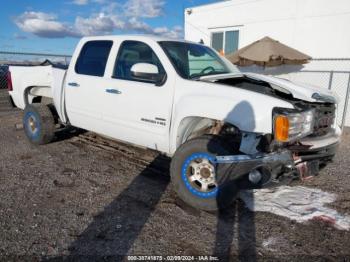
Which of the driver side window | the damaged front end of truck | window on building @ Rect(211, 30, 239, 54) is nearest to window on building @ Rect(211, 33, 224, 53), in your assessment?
window on building @ Rect(211, 30, 239, 54)

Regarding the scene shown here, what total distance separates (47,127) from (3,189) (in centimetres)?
202

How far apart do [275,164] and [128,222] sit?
64.8 inches

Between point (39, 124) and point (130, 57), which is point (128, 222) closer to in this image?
point (130, 57)

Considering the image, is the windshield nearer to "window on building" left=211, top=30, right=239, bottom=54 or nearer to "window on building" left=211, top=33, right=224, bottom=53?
"window on building" left=211, top=30, right=239, bottom=54

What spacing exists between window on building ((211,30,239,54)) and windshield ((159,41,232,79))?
24.9 feet

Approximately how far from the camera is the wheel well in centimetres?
395

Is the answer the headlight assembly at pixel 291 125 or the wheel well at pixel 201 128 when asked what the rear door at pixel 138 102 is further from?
the headlight assembly at pixel 291 125

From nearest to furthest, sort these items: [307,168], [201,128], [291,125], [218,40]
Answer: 1. [291,125]
2. [307,168]
3. [201,128]
4. [218,40]

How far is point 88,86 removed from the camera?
4977 mm

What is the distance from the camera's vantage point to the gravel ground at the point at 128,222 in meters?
2.92

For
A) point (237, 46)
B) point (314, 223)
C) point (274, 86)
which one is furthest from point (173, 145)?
point (237, 46)

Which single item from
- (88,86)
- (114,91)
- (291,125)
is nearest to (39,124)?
(88,86)

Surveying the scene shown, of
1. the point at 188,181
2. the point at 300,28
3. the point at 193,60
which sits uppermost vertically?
the point at 300,28

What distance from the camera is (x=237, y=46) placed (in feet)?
39.9
